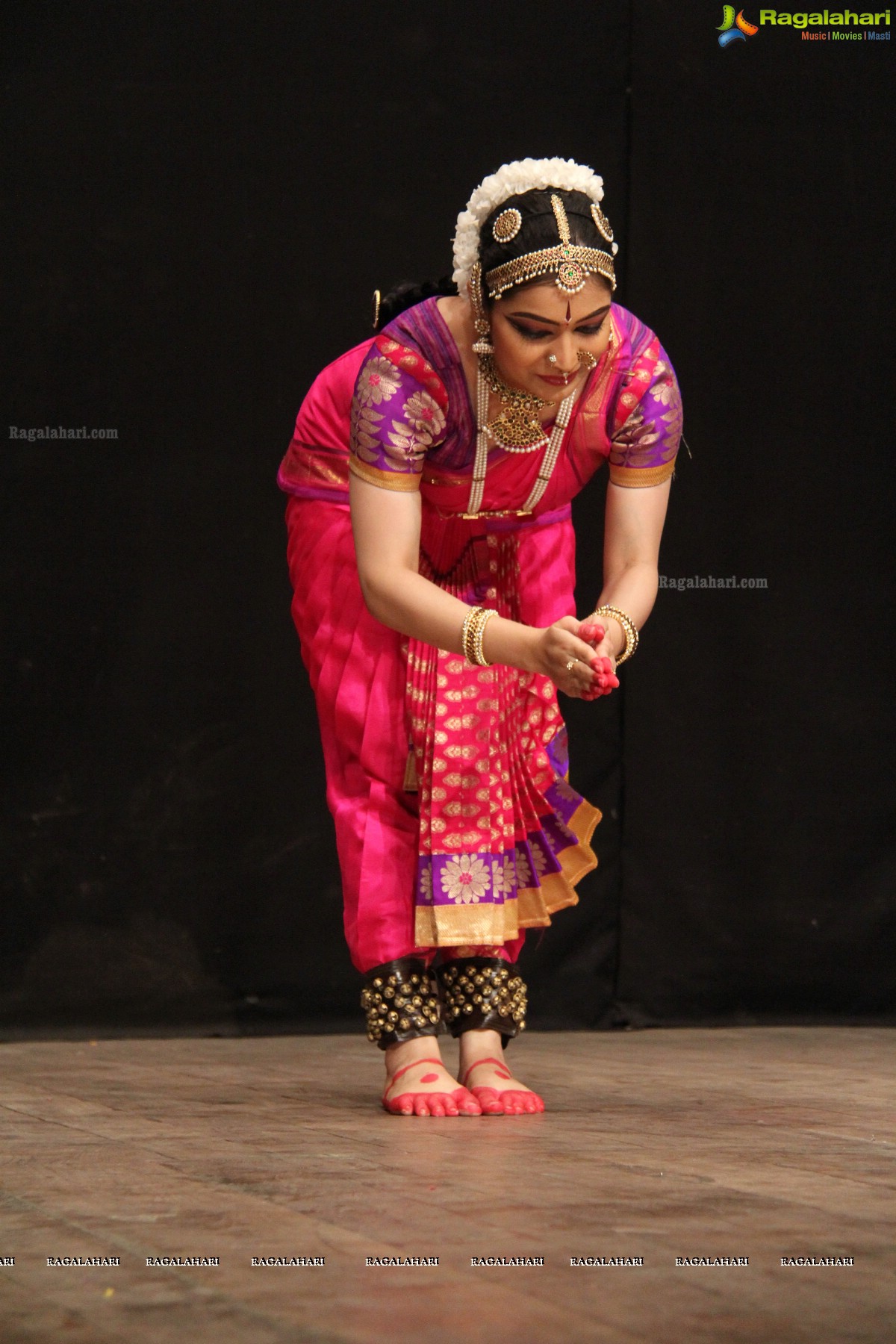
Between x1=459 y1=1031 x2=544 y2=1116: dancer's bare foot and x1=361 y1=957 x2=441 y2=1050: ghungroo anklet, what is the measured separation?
0.21 ft

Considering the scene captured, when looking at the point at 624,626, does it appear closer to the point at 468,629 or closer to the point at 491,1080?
the point at 468,629

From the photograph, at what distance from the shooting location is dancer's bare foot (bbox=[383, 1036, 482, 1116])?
2.22m

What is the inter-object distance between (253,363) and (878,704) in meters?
1.42

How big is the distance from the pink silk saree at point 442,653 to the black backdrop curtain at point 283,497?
2.73 feet

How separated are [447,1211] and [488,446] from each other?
1.05 m

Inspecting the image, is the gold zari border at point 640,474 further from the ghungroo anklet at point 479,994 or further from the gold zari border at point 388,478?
the ghungroo anklet at point 479,994

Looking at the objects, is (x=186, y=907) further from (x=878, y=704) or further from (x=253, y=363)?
(x=878, y=704)

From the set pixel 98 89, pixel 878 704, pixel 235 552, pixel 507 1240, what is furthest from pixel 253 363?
pixel 507 1240

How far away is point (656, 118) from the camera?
3.43 metres

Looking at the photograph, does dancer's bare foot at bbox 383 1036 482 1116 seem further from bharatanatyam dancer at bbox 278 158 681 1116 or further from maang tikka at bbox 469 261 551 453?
maang tikka at bbox 469 261 551 453

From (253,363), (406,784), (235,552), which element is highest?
(253,363)

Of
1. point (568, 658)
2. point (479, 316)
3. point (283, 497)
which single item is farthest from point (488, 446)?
point (283, 497)

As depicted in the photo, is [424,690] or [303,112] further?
[303,112]

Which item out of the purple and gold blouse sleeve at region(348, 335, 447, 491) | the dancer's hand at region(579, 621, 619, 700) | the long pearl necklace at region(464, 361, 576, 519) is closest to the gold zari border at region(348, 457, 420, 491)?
the purple and gold blouse sleeve at region(348, 335, 447, 491)
